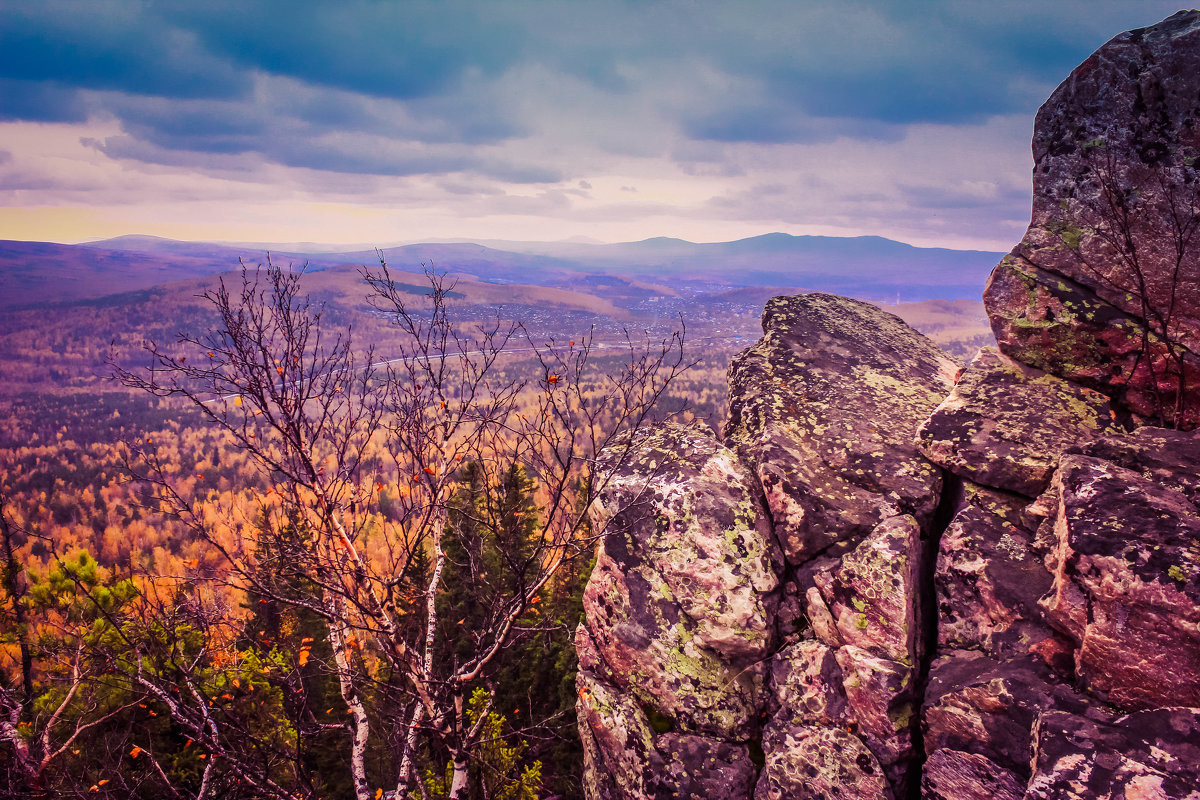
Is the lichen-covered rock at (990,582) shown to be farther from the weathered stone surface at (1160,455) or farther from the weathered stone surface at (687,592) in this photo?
the weathered stone surface at (687,592)

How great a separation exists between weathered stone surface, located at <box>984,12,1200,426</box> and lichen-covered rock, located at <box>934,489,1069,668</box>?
2.94 m

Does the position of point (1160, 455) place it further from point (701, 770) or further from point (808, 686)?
point (701, 770)

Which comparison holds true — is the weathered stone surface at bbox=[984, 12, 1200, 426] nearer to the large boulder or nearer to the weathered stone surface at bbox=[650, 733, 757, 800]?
the large boulder

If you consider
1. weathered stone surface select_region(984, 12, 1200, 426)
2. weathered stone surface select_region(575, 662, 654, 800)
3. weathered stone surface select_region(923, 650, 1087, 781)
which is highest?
weathered stone surface select_region(984, 12, 1200, 426)

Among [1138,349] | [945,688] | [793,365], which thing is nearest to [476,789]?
[945,688]

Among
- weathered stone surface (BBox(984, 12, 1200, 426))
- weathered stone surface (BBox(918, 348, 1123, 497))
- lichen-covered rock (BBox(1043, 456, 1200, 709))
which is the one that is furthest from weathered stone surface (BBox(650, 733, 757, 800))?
weathered stone surface (BBox(984, 12, 1200, 426))

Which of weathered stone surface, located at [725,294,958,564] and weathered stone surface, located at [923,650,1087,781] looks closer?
weathered stone surface, located at [923,650,1087,781]

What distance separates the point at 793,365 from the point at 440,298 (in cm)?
689

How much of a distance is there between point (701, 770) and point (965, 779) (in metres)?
3.26

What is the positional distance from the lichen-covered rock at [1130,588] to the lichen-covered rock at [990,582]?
63cm

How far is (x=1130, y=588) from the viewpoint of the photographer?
4.93 m

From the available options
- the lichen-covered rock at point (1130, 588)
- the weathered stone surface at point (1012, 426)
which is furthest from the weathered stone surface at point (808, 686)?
the weathered stone surface at point (1012, 426)

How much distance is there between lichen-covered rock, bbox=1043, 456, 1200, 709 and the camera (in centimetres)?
469

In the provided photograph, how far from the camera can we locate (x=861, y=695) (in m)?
6.65
